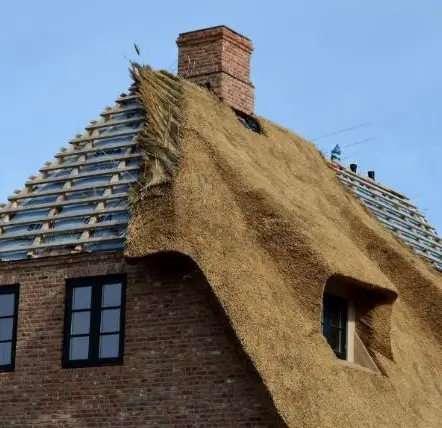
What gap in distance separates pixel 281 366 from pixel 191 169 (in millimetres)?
3835

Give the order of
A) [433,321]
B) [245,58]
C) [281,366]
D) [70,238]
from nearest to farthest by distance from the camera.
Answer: [281,366] < [70,238] < [433,321] < [245,58]

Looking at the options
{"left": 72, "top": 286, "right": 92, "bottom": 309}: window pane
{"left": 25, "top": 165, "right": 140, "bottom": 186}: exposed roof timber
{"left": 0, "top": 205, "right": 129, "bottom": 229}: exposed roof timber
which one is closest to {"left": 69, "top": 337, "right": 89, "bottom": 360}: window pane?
{"left": 72, "top": 286, "right": 92, "bottom": 309}: window pane

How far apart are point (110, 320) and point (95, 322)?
0.25m

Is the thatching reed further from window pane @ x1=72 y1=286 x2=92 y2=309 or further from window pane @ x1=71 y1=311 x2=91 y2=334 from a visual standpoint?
window pane @ x1=71 y1=311 x2=91 y2=334

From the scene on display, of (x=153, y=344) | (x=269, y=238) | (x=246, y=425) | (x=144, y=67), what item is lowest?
(x=246, y=425)

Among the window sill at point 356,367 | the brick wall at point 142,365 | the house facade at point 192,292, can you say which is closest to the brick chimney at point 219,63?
the house facade at point 192,292

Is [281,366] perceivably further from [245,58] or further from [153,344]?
[245,58]

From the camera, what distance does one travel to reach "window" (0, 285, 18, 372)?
2091cm

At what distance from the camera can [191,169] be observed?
20172 mm

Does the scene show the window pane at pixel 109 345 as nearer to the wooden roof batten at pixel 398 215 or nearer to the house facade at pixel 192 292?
the house facade at pixel 192 292

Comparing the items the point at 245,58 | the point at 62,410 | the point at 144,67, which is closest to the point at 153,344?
the point at 62,410

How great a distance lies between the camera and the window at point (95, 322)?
66.0 ft

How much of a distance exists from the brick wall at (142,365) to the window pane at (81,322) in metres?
0.22

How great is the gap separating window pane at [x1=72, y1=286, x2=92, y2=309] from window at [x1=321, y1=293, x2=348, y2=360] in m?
3.86
